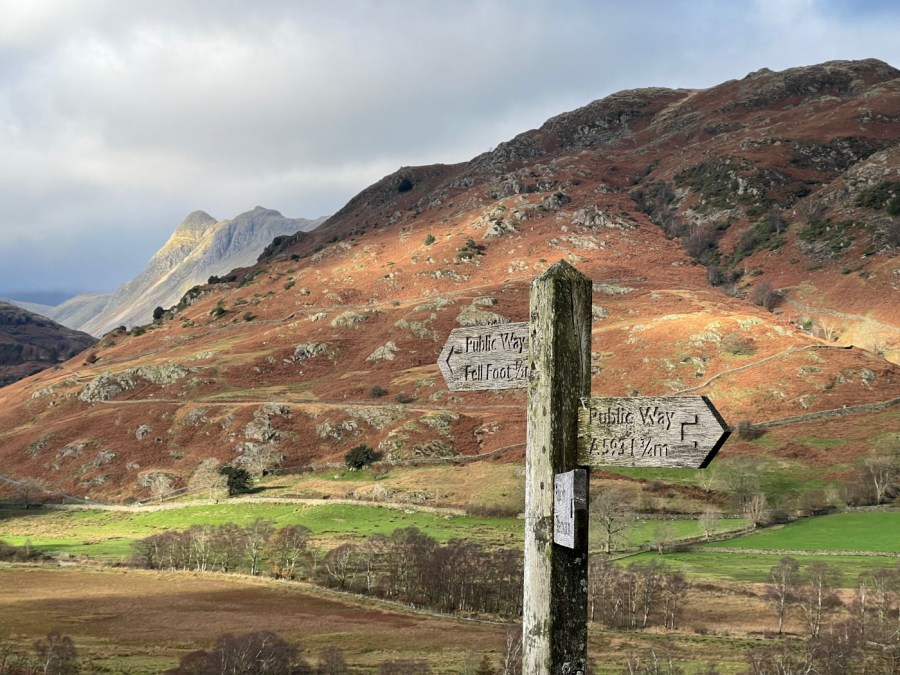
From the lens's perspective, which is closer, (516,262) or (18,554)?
(18,554)

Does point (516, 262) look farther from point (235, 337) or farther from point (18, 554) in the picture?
point (18, 554)

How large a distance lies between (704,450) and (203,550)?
6354 cm

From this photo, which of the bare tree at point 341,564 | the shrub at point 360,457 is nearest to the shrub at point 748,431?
the shrub at point 360,457

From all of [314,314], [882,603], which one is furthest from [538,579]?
[314,314]

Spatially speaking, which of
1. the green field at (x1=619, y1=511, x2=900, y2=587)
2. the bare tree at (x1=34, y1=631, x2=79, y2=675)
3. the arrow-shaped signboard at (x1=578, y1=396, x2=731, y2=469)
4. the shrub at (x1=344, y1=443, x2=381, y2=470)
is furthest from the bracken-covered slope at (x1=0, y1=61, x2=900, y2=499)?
the arrow-shaped signboard at (x1=578, y1=396, x2=731, y2=469)

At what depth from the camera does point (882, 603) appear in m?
44.4

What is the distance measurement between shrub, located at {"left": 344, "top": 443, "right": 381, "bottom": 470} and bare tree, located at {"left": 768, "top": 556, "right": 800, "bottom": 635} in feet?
160

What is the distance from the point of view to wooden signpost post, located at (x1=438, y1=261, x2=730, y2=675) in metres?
4.84

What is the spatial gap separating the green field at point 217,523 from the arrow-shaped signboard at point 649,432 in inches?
2195

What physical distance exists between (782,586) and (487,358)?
48441 mm

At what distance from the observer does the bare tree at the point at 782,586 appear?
151 feet

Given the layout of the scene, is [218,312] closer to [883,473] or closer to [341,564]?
[341,564]

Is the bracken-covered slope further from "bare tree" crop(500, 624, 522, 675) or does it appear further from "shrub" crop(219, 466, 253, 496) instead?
"bare tree" crop(500, 624, 522, 675)

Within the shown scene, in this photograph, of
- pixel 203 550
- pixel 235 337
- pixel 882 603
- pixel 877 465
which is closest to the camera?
pixel 882 603
